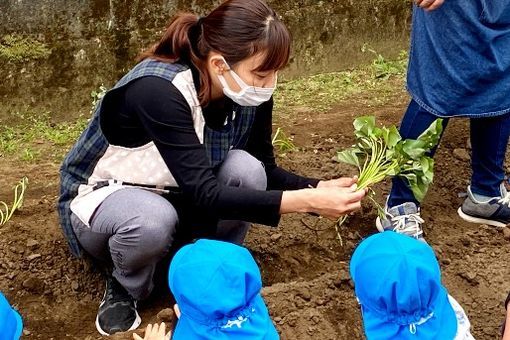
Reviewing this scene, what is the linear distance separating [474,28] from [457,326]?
124cm

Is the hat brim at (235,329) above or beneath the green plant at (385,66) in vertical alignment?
above


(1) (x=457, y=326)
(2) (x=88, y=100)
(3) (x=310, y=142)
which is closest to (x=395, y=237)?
(1) (x=457, y=326)

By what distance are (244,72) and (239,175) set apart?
43cm

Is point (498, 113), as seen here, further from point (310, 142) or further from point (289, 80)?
point (289, 80)

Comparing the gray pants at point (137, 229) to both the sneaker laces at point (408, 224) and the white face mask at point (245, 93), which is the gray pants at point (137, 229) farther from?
the sneaker laces at point (408, 224)

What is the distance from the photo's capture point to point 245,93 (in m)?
2.39

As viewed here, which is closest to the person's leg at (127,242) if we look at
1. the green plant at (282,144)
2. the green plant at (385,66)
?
the green plant at (282,144)

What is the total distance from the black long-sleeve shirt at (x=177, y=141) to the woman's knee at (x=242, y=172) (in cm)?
21

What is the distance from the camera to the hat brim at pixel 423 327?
5.64ft

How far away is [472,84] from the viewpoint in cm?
275

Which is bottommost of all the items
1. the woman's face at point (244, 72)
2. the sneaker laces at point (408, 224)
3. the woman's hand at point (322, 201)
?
the sneaker laces at point (408, 224)

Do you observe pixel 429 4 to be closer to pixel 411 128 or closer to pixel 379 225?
pixel 411 128

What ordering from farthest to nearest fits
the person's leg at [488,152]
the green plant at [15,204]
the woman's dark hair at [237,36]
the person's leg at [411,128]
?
the green plant at [15,204], the person's leg at [488,152], the person's leg at [411,128], the woman's dark hair at [237,36]

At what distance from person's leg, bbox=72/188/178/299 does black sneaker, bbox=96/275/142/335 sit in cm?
8
